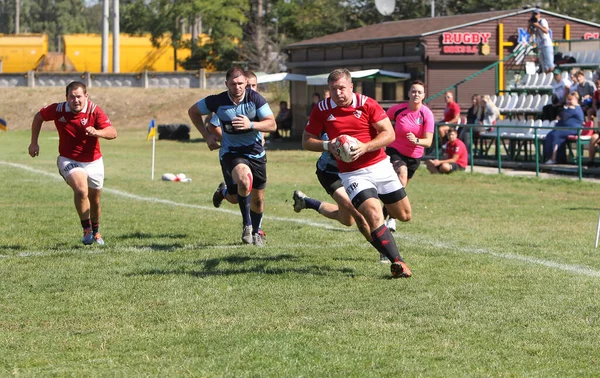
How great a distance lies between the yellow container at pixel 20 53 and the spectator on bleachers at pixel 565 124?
53512mm

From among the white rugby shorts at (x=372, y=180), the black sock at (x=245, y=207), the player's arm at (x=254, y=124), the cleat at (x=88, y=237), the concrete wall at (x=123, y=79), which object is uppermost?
the concrete wall at (x=123, y=79)

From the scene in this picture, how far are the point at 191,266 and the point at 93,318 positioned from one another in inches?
99.5

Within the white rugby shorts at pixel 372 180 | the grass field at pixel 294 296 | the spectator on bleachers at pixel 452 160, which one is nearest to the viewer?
Result: the grass field at pixel 294 296

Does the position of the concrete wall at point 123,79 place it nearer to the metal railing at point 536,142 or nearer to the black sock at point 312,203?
the metal railing at point 536,142

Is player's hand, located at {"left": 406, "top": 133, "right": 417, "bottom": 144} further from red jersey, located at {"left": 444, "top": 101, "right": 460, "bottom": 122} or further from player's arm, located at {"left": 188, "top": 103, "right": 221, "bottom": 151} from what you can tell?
red jersey, located at {"left": 444, "top": 101, "right": 460, "bottom": 122}

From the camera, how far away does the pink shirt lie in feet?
40.9

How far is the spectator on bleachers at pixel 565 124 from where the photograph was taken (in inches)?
907

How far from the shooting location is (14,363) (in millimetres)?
6301

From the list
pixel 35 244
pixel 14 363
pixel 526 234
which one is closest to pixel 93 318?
pixel 14 363

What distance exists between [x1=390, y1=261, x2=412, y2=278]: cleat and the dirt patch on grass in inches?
1936

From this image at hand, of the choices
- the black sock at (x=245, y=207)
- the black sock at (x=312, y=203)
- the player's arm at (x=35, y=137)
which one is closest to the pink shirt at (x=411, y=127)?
the black sock at (x=312, y=203)

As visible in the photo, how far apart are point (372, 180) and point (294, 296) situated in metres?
1.57

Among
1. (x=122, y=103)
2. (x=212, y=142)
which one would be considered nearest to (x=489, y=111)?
(x=212, y=142)

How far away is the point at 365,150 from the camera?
913cm
